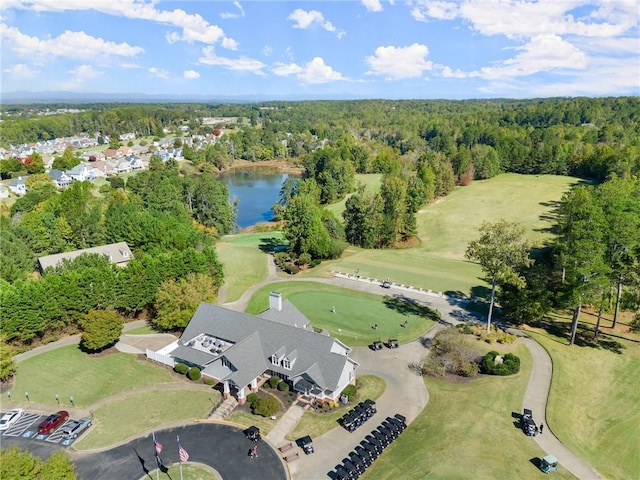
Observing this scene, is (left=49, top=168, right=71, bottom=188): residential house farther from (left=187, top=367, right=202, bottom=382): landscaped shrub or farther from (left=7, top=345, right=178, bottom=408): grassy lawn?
(left=187, top=367, right=202, bottom=382): landscaped shrub

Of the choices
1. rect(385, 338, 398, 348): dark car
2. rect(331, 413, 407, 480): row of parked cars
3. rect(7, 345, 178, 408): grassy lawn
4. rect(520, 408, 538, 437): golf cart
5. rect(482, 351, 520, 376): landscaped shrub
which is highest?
rect(482, 351, 520, 376): landscaped shrub

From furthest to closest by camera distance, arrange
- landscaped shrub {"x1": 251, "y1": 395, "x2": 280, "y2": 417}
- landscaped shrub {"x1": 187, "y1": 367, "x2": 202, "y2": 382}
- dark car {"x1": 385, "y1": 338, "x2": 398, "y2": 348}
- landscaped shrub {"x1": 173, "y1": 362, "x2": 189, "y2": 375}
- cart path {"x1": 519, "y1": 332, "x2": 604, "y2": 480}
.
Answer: dark car {"x1": 385, "y1": 338, "x2": 398, "y2": 348}
landscaped shrub {"x1": 173, "y1": 362, "x2": 189, "y2": 375}
landscaped shrub {"x1": 187, "y1": 367, "x2": 202, "y2": 382}
landscaped shrub {"x1": 251, "y1": 395, "x2": 280, "y2": 417}
cart path {"x1": 519, "y1": 332, "x2": 604, "y2": 480}

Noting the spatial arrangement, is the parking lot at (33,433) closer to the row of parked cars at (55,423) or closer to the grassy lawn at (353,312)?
the row of parked cars at (55,423)

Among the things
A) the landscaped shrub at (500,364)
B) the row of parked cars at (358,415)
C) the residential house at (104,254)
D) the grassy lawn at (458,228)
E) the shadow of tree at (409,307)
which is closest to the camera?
the row of parked cars at (358,415)

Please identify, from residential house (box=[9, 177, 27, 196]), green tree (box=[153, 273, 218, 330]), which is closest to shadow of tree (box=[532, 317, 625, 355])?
green tree (box=[153, 273, 218, 330])

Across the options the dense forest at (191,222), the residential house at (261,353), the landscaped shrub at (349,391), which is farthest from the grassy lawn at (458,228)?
the landscaped shrub at (349,391)

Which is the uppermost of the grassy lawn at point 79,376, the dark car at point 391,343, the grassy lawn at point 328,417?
the dark car at point 391,343

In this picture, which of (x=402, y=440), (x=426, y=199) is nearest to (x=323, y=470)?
(x=402, y=440)

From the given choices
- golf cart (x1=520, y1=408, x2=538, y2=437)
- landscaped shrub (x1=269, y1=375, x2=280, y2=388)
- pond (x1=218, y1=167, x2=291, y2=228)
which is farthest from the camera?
pond (x1=218, y1=167, x2=291, y2=228)
